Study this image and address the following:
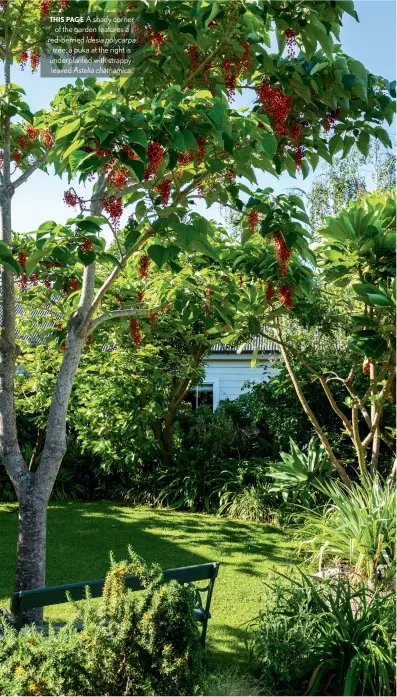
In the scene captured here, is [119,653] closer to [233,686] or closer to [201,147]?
[233,686]

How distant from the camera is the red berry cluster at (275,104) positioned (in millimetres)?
3564

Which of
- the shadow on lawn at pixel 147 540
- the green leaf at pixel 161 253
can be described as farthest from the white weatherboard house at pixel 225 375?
the green leaf at pixel 161 253

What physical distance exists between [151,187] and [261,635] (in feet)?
8.43

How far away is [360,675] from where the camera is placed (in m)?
3.60

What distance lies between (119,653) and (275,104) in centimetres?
275

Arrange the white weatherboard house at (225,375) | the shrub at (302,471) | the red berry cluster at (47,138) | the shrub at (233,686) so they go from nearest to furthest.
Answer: the shrub at (233,686)
the red berry cluster at (47,138)
the shrub at (302,471)
the white weatherboard house at (225,375)

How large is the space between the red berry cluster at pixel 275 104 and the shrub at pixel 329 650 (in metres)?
2.61

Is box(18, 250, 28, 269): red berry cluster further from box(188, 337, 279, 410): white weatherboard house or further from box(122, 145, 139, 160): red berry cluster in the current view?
box(188, 337, 279, 410): white weatherboard house

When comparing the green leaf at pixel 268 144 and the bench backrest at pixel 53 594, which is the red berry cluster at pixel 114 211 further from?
the bench backrest at pixel 53 594

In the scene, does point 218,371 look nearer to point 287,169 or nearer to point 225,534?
point 225,534

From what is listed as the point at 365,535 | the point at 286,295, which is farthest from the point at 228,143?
the point at 365,535

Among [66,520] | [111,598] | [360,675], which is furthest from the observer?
[66,520]

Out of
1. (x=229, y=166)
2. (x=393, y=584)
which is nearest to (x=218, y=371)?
(x=393, y=584)

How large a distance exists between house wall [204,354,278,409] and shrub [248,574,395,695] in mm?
10874
